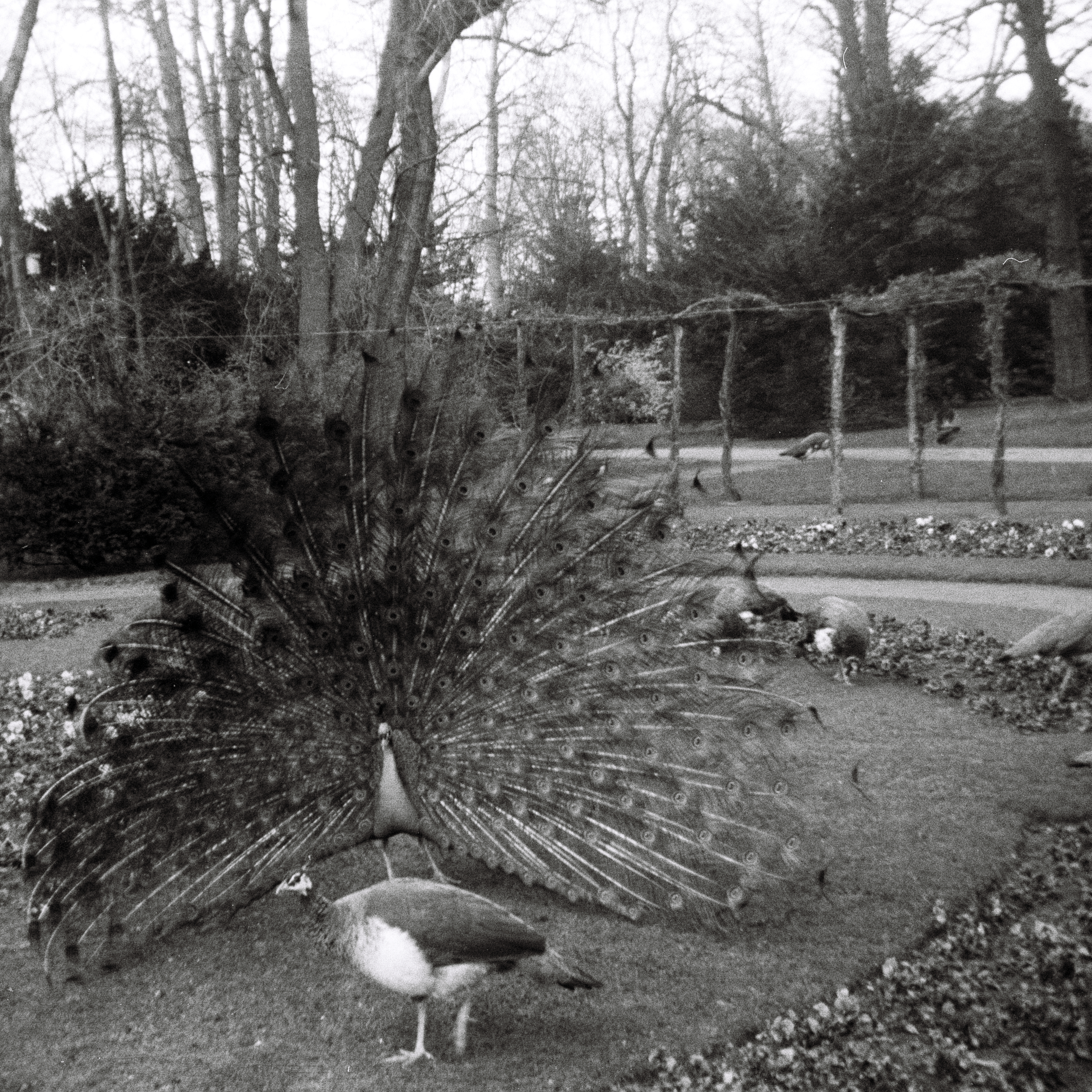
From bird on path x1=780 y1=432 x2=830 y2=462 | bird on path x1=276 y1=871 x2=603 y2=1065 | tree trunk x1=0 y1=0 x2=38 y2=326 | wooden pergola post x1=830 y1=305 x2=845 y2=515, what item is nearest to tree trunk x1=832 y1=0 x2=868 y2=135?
bird on path x1=780 y1=432 x2=830 y2=462

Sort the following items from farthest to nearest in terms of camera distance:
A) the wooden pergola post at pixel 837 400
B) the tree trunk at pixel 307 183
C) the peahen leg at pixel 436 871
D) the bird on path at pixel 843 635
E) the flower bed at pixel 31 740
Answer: the tree trunk at pixel 307 183
the wooden pergola post at pixel 837 400
the bird on path at pixel 843 635
the flower bed at pixel 31 740
the peahen leg at pixel 436 871

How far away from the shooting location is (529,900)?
5.92 meters

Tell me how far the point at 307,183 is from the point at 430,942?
20.5m

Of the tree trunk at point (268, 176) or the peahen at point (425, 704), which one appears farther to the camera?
the tree trunk at point (268, 176)

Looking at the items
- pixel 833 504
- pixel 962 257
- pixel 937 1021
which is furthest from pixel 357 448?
pixel 962 257

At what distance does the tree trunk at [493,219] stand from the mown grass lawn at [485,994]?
79.1ft

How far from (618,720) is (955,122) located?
30243 mm

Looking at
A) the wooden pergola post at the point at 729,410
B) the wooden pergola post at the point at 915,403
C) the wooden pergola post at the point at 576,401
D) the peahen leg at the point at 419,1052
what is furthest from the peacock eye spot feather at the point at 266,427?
the wooden pergola post at the point at 729,410

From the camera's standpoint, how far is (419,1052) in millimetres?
4715

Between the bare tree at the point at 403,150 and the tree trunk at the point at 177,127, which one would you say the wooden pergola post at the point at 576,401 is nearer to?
the bare tree at the point at 403,150

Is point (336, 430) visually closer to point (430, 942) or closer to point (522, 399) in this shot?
point (522, 399)

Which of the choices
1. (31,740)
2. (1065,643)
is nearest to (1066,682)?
(1065,643)

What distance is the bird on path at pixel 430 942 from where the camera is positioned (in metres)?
4.45

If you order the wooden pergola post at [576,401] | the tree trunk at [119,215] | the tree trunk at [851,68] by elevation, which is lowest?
the wooden pergola post at [576,401]
